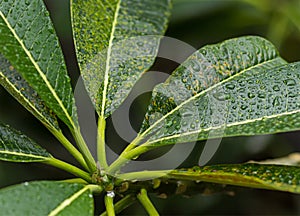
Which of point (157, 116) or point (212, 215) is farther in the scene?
point (212, 215)

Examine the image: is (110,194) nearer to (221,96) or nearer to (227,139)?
(221,96)

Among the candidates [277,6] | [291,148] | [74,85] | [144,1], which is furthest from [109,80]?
A: [277,6]

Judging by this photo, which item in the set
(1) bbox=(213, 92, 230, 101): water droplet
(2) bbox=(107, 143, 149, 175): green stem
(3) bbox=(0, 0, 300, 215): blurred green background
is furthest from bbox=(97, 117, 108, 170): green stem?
(3) bbox=(0, 0, 300, 215): blurred green background

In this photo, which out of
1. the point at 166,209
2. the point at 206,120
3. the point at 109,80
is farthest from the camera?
the point at 166,209

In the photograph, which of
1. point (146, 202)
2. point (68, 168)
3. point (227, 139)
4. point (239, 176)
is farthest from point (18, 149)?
point (227, 139)

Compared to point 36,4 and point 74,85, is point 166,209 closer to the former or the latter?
point 74,85

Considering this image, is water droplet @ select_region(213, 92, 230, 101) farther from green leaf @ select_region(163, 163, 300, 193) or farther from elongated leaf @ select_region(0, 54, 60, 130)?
elongated leaf @ select_region(0, 54, 60, 130)
